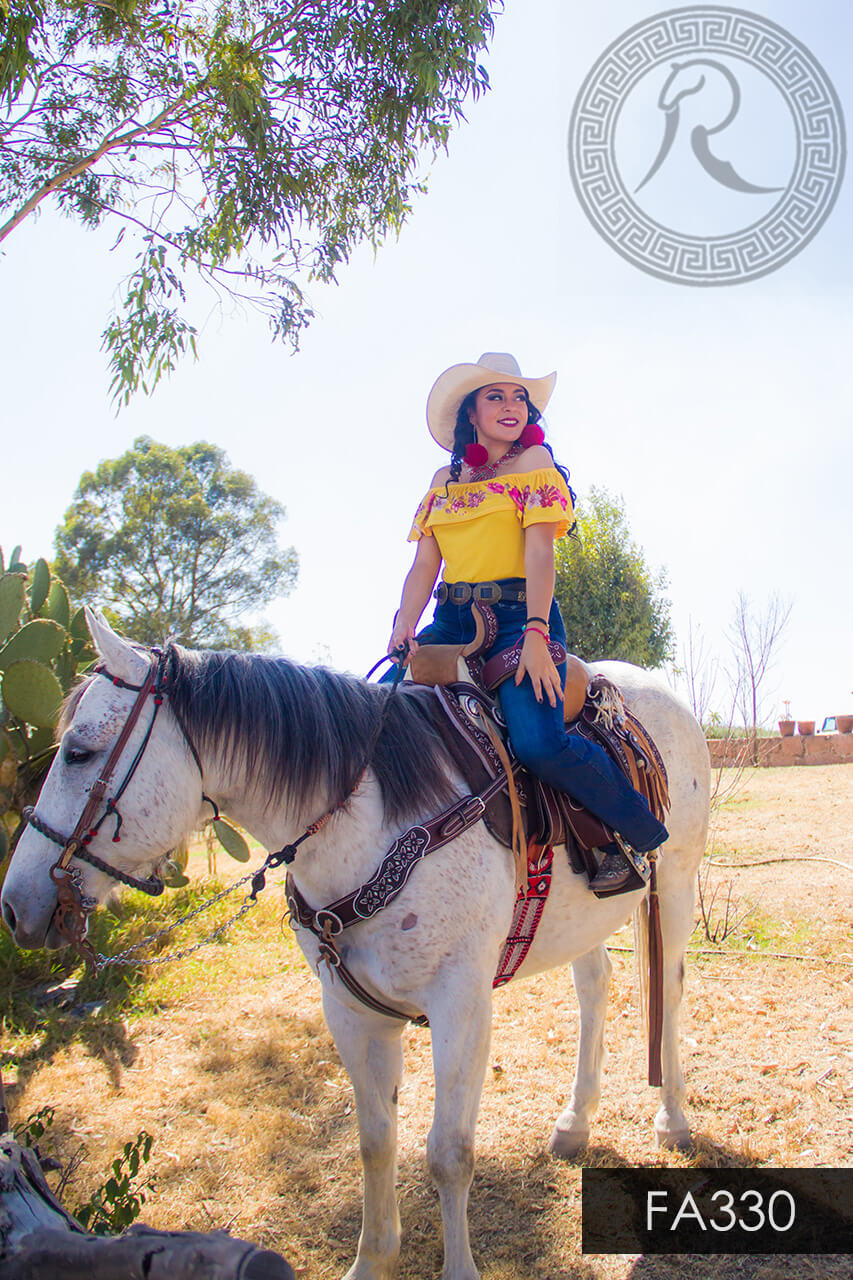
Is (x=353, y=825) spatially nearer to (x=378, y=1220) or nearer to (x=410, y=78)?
(x=378, y=1220)

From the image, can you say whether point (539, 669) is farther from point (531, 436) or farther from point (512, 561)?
point (531, 436)

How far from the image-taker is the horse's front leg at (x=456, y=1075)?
206 centimetres

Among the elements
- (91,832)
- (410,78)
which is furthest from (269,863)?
(410,78)

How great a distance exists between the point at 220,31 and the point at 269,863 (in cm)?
724

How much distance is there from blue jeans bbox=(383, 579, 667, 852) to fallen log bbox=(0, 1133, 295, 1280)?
56.6 inches

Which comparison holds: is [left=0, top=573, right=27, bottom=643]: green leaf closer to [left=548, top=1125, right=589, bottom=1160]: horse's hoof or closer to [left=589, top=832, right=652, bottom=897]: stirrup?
[left=589, top=832, right=652, bottom=897]: stirrup

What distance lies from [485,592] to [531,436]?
2.17ft

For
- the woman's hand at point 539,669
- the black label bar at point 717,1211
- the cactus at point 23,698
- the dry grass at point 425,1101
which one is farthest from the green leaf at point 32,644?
the black label bar at point 717,1211

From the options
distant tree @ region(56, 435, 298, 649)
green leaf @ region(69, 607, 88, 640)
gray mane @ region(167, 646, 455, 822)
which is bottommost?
gray mane @ region(167, 646, 455, 822)

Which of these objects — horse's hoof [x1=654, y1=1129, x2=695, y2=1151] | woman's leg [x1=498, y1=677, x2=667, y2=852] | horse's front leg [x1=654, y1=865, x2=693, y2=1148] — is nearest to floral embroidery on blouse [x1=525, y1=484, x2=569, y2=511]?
woman's leg [x1=498, y1=677, x2=667, y2=852]

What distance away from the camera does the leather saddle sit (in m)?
2.38

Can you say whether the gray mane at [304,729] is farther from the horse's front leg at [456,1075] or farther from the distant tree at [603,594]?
the distant tree at [603,594]

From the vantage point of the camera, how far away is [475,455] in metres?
2.82

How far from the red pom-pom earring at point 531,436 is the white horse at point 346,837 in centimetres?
107
